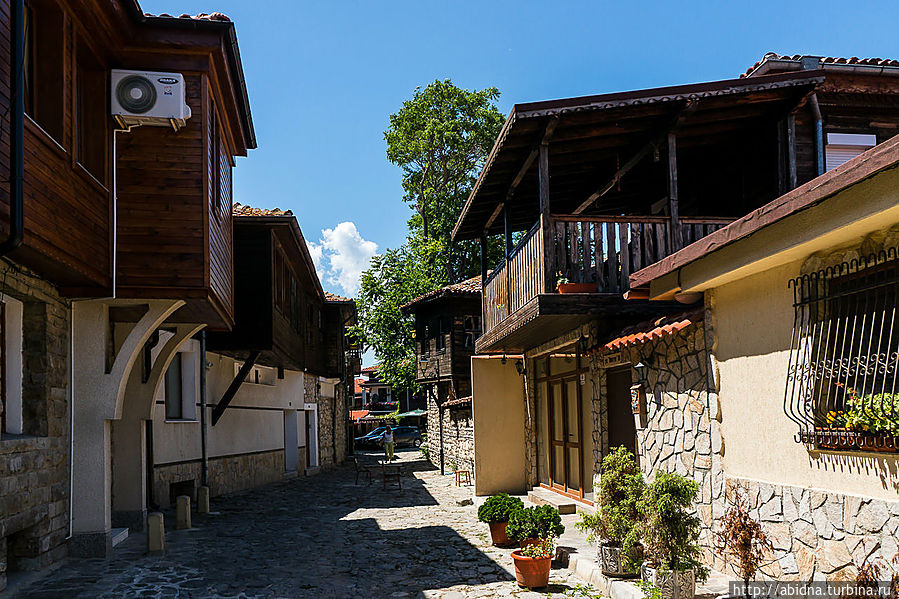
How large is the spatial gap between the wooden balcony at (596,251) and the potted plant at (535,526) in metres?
2.39

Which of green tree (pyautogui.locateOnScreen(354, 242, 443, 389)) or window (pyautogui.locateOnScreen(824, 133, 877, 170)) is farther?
green tree (pyautogui.locateOnScreen(354, 242, 443, 389))

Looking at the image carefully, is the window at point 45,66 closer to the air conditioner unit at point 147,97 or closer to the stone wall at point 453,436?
the air conditioner unit at point 147,97

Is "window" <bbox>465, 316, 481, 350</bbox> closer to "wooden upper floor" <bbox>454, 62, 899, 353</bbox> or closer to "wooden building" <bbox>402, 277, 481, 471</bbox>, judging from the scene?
"wooden building" <bbox>402, 277, 481, 471</bbox>

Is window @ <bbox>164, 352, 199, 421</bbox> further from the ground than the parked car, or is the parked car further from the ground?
window @ <bbox>164, 352, 199, 421</bbox>

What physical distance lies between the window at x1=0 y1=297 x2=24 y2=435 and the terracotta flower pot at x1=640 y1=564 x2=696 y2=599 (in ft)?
20.8

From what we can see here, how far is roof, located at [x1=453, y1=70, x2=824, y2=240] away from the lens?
9.66m

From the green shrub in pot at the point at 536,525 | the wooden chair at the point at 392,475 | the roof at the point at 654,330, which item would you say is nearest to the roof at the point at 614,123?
the roof at the point at 654,330

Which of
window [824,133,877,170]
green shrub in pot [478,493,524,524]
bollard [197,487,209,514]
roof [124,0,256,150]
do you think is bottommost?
bollard [197,487,209,514]

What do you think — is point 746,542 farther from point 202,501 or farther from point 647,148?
point 202,501

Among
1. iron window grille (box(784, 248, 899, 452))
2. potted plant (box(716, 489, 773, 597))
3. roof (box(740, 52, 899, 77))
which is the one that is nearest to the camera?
iron window grille (box(784, 248, 899, 452))

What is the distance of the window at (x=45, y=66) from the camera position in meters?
7.38

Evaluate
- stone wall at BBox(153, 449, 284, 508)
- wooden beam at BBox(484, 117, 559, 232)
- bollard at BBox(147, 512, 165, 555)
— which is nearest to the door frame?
wooden beam at BBox(484, 117, 559, 232)

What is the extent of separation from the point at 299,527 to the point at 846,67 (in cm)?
1089

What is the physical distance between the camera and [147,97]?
8.44m
